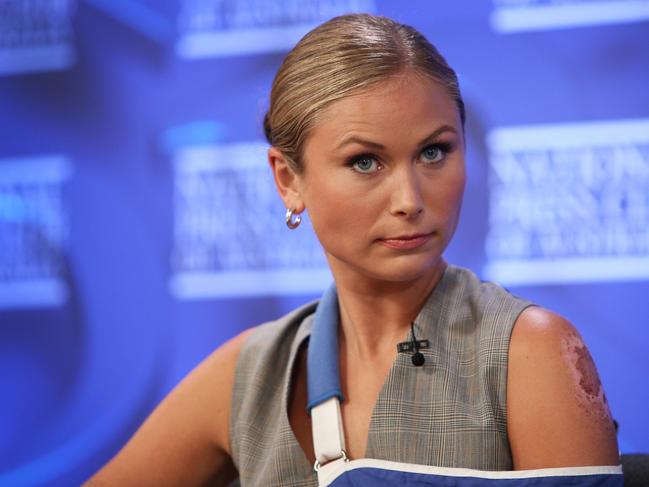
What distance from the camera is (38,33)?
2.44 m

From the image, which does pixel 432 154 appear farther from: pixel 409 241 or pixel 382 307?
pixel 382 307

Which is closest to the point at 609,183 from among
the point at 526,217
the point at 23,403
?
the point at 526,217

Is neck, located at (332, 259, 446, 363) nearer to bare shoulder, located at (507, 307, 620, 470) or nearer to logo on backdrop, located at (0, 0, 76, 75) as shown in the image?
bare shoulder, located at (507, 307, 620, 470)

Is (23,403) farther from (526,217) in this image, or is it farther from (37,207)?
(526,217)

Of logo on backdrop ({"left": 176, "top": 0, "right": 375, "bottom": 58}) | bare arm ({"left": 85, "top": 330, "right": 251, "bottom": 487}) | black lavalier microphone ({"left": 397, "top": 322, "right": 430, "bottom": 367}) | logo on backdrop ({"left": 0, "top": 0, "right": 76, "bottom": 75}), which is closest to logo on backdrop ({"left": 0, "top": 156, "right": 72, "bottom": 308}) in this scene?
Result: logo on backdrop ({"left": 0, "top": 0, "right": 76, "bottom": 75})

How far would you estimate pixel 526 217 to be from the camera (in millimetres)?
2020

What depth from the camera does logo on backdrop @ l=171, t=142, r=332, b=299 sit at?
221 cm

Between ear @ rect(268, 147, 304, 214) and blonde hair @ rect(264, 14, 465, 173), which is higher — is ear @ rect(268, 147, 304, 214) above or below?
below

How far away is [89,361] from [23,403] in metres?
0.23

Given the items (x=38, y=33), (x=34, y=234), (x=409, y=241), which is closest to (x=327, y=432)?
(x=409, y=241)

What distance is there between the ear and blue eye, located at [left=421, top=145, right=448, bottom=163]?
0.71ft

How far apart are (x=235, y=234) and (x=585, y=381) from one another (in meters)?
1.27

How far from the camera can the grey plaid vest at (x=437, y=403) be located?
1.16 meters

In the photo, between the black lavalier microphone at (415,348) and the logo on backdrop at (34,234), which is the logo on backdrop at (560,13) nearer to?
the black lavalier microphone at (415,348)
